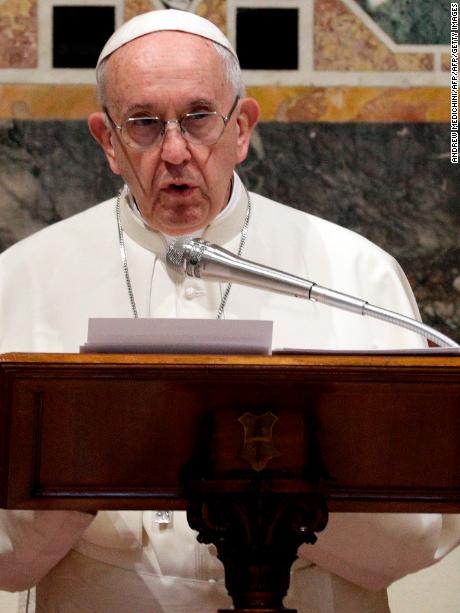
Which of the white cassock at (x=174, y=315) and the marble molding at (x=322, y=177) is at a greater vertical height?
the marble molding at (x=322, y=177)

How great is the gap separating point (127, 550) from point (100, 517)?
0.39 feet

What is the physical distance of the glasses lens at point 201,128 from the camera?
3301 mm

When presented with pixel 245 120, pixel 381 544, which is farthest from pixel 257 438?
pixel 245 120

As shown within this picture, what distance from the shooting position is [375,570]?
309 cm

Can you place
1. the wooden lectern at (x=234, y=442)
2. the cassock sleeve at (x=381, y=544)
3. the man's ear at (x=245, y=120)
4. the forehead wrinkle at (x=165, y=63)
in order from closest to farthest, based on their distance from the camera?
the wooden lectern at (x=234, y=442)
the cassock sleeve at (x=381, y=544)
the forehead wrinkle at (x=165, y=63)
the man's ear at (x=245, y=120)

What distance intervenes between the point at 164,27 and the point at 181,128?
378 mm

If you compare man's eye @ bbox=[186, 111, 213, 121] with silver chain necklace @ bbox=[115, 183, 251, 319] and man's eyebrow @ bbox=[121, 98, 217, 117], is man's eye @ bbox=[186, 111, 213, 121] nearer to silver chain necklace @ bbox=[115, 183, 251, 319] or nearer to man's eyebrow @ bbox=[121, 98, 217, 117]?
man's eyebrow @ bbox=[121, 98, 217, 117]

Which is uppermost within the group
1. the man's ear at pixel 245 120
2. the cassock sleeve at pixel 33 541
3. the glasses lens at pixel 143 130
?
the man's ear at pixel 245 120

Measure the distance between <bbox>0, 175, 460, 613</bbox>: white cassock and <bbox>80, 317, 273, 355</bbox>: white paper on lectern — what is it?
54cm

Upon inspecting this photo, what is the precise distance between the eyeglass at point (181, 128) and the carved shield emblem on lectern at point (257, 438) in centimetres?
115

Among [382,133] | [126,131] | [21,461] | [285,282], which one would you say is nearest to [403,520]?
[285,282]

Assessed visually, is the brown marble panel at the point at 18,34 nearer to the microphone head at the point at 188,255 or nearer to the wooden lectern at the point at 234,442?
the microphone head at the point at 188,255

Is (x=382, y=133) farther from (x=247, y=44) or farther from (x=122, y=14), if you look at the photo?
(x=122, y=14)

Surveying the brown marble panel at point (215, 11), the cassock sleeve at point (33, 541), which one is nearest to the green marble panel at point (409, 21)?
the brown marble panel at point (215, 11)
